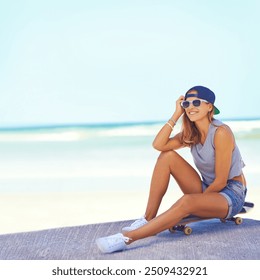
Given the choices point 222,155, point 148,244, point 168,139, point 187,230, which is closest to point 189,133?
point 168,139

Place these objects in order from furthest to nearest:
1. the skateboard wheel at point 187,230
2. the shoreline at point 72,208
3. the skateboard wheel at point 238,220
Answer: the shoreline at point 72,208
the skateboard wheel at point 238,220
the skateboard wheel at point 187,230

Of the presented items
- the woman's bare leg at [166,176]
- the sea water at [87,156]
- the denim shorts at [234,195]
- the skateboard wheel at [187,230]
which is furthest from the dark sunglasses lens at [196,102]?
the sea water at [87,156]

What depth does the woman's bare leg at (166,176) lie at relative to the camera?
3.44 m

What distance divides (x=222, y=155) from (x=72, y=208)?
Answer: 2.19 m

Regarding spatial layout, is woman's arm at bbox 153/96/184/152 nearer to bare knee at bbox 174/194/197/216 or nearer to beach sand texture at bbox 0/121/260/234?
bare knee at bbox 174/194/197/216

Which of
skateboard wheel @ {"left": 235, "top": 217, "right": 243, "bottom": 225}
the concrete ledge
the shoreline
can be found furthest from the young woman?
the shoreline

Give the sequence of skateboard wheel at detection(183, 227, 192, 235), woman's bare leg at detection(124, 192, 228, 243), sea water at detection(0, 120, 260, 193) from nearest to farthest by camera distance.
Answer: woman's bare leg at detection(124, 192, 228, 243), skateboard wheel at detection(183, 227, 192, 235), sea water at detection(0, 120, 260, 193)

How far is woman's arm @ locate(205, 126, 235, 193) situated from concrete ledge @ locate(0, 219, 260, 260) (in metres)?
0.35

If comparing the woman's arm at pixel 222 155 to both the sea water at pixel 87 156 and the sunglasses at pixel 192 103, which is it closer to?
the sunglasses at pixel 192 103

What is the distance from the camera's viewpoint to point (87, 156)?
39.0 feet

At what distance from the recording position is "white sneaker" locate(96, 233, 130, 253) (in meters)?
3.04

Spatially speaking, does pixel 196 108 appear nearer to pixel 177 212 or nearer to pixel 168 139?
pixel 168 139

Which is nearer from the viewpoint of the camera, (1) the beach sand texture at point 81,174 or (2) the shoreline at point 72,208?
(2) the shoreline at point 72,208

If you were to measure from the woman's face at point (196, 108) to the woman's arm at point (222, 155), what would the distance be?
146 mm
